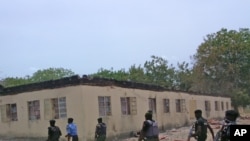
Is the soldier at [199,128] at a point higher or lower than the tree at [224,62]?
lower

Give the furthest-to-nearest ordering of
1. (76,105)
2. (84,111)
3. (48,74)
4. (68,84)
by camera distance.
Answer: (48,74) → (68,84) → (76,105) → (84,111)

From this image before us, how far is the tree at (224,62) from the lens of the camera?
160ft

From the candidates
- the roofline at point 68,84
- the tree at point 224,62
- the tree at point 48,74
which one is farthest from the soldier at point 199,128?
the tree at point 48,74

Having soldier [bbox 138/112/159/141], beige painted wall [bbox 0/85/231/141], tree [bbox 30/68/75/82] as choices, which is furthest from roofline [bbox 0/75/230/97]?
tree [bbox 30/68/75/82]

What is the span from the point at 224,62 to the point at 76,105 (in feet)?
98.8

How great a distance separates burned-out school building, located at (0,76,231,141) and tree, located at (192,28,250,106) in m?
21.4

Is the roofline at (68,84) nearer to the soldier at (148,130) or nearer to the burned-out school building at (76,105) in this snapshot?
the burned-out school building at (76,105)

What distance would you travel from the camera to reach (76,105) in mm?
21812

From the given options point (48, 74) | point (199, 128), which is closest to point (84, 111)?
point (199, 128)

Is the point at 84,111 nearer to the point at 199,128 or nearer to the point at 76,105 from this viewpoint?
the point at 76,105

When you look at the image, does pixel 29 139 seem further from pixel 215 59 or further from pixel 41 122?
pixel 215 59

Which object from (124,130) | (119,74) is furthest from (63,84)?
(119,74)

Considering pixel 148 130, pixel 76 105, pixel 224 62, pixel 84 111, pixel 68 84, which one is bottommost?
pixel 148 130

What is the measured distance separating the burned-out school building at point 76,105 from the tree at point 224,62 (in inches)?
841
